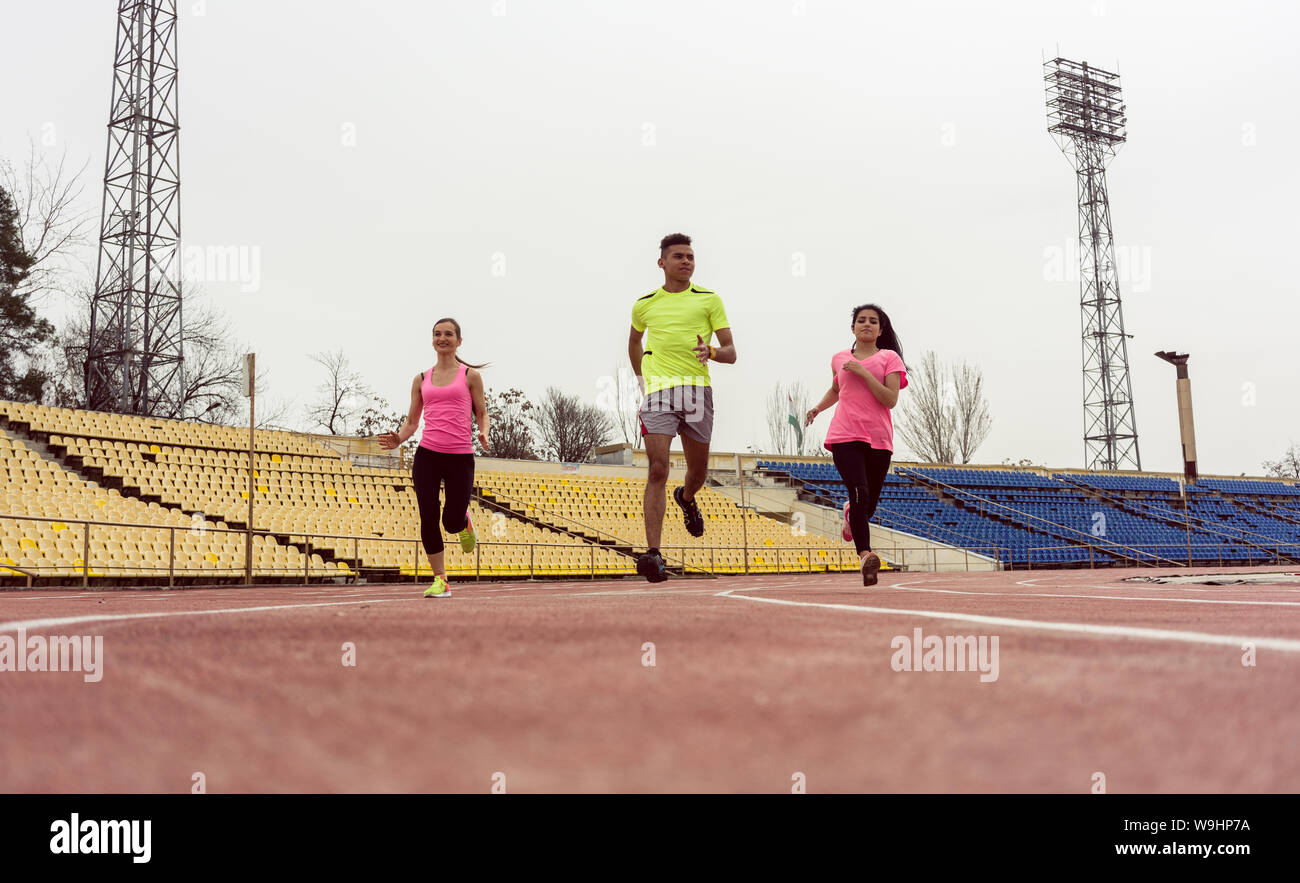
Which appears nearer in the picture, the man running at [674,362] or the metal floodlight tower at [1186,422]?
the man running at [674,362]

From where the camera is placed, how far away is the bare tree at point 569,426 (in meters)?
45.4

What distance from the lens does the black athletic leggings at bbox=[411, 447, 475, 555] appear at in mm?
5352

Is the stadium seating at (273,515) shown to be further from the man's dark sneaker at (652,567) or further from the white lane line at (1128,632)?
the white lane line at (1128,632)

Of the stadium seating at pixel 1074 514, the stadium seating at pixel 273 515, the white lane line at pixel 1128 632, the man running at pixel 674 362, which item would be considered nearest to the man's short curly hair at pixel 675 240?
the man running at pixel 674 362

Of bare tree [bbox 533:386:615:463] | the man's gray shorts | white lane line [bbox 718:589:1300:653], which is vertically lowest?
white lane line [bbox 718:589:1300:653]

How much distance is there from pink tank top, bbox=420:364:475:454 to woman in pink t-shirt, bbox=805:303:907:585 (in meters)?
2.03

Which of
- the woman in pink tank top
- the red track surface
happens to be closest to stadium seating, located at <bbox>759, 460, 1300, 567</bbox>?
the woman in pink tank top

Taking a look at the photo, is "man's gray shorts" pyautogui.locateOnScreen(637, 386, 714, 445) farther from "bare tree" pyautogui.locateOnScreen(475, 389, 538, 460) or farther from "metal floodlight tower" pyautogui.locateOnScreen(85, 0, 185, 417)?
"bare tree" pyautogui.locateOnScreen(475, 389, 538, 460)

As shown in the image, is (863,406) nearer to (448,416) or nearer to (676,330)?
(676,330)

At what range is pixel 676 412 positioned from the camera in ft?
16.9

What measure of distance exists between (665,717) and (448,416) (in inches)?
180

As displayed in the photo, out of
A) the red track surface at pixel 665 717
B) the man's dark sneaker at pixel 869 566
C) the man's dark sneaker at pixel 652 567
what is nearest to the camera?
the red track surface at pixel 665 717

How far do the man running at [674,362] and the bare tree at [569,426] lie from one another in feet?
130
